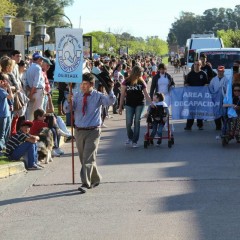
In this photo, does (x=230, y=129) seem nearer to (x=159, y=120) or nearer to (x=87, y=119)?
(x=159, y=120)

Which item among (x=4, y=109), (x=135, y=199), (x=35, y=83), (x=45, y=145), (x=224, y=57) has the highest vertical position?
(x=224, y=57)

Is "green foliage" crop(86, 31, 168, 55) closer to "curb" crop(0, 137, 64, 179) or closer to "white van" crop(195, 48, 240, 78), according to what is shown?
"white van" crop(195, 48, 240, 78)

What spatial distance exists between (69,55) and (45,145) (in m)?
2.49

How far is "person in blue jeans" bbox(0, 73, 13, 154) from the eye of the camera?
1349cm

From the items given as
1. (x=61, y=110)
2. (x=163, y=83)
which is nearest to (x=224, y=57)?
(x=163, y=83)

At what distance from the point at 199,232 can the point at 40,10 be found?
115642 mm

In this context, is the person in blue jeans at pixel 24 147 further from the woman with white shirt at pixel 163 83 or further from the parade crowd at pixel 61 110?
the woman with white shirt at pixel 163 83

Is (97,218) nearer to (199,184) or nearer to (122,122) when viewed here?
(199,184)

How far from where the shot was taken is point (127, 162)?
44.8 ft

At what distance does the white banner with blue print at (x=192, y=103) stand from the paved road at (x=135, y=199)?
3553 millimetres

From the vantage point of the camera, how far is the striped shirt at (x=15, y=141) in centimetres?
1297

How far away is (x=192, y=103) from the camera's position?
1878 cm

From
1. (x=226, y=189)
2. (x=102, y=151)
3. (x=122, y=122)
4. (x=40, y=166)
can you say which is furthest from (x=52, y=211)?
(x=122, y=122)

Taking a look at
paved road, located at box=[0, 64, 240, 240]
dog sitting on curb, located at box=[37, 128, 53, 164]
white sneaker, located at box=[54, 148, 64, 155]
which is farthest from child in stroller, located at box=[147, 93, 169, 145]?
dog sitting on curb, located at box=[37, 128, 53, 164]
